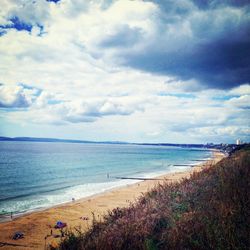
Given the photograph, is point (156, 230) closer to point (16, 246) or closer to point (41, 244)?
point (41, 244)

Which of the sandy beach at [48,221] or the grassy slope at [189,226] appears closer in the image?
the grassy slope at [189,226]

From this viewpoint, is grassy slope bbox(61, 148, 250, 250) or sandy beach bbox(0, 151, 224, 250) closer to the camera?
grassy slope bbox(61, 148, 250, 250)

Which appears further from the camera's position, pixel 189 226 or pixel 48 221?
pixel 48 221

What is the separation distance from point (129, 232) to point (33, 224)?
9.25 meters

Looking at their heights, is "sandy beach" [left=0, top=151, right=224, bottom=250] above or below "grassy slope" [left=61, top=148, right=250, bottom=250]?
below

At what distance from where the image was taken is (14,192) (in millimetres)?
21578

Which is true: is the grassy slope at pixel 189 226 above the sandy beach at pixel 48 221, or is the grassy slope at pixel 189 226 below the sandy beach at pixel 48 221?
above

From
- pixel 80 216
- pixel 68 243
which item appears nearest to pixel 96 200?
pixel 80 216

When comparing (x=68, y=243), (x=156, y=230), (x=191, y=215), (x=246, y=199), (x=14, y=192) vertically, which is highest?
(x=246, y=199)

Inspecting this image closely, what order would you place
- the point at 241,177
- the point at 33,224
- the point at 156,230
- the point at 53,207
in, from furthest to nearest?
the point at 53,207 → the point at 33,224 → the point at 241,177 → the point at 156,230

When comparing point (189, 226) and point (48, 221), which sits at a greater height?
point (189, 226)

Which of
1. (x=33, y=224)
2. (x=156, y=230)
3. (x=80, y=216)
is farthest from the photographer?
(x=80, y=216)

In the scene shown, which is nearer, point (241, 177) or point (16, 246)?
point (241, 177)

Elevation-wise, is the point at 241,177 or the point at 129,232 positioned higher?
the point at 241,177
